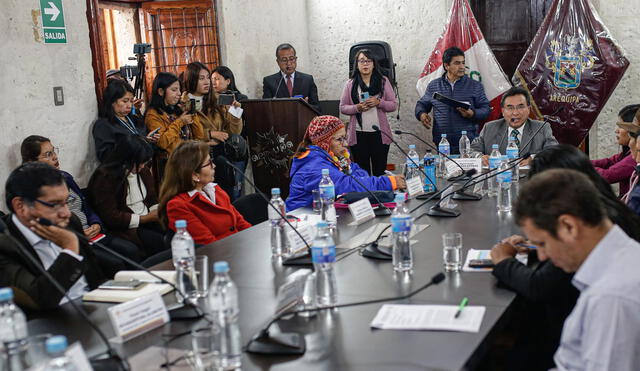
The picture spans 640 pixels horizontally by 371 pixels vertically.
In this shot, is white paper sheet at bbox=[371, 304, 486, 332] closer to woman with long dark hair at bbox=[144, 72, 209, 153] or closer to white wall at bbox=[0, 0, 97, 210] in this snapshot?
white wall at bbox=[0, 0, 97, 210]

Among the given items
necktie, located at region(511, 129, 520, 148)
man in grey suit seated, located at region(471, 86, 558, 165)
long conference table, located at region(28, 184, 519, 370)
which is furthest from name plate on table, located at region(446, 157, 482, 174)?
long conference table, located at region(28, 184, 519, 370)

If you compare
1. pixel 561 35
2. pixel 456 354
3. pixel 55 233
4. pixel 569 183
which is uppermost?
pixel 561 35

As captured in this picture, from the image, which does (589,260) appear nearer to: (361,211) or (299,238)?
(299,238)

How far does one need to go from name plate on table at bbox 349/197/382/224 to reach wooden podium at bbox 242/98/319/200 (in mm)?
2551

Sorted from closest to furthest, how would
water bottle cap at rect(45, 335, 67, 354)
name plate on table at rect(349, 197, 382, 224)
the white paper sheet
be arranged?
water bottle cap at rect(45, 335, 67, 354), the white paper sheet, name plate on table at rect(349, 197, 382, 224)

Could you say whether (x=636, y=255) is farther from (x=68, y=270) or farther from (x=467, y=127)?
(x=467, y=127)

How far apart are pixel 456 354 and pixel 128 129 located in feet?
11.5

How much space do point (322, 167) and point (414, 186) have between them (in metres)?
0.53

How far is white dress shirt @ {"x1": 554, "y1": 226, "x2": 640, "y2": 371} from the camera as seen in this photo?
1524 mm

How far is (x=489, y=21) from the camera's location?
7.09 metres

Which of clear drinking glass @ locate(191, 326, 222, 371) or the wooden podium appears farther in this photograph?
the wooden podium

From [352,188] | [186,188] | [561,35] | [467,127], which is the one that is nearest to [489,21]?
[561,35]

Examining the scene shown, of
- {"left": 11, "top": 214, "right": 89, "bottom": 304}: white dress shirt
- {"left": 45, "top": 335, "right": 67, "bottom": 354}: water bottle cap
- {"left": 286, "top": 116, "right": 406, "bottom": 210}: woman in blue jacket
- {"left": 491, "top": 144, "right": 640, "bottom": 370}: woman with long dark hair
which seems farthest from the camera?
{"left": 286, "top": 116, "right": 406, "bottom": 210}: woman in blue jacket

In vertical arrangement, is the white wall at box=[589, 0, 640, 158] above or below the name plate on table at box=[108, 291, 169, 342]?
above
